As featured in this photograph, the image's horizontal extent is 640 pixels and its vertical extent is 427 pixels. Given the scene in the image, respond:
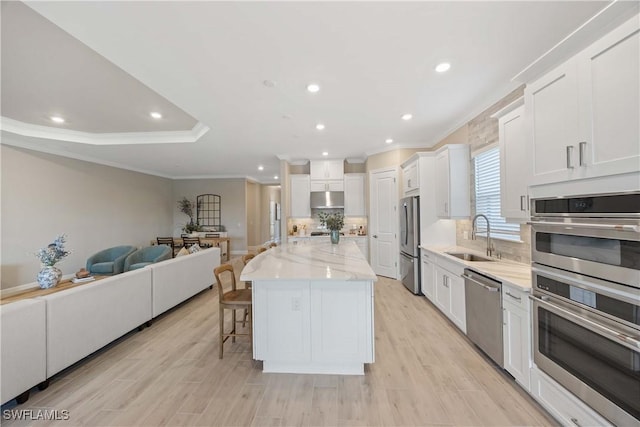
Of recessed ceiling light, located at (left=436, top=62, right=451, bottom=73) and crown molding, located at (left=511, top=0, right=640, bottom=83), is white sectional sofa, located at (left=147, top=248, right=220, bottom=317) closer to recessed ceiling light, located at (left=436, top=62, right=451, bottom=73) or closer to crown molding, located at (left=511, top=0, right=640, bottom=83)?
recessed ceiling light, located at (left=436, top=62, right=451, bottom=73)

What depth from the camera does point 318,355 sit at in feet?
7.38

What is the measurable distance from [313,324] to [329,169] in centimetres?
457

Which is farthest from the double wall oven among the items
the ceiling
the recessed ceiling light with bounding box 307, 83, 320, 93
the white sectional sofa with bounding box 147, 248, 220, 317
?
the white sectional sofa with bounding box 147, 248, 220, 317

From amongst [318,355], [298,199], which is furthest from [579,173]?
[298,199]

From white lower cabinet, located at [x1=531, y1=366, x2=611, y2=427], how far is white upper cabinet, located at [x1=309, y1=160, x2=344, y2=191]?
4.97 m

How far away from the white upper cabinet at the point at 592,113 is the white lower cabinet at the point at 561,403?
1324mm

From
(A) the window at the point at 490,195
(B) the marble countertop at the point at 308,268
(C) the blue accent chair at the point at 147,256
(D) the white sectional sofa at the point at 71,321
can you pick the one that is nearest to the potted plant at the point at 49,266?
(D) the white sectional sofa at the point at 71,321

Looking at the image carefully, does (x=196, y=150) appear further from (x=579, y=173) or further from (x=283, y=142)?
(x=579, y=173)

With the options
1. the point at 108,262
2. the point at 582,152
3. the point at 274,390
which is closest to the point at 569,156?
the point at 582,152

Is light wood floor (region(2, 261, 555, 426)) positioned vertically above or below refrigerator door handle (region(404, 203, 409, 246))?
below

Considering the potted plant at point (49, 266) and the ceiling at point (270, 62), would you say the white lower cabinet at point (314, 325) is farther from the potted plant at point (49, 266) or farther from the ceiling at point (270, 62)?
the potted plant at point (49, 266)

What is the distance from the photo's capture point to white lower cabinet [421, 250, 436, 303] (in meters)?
3.68

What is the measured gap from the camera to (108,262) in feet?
17.4

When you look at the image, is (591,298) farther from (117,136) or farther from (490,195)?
(117,136)
